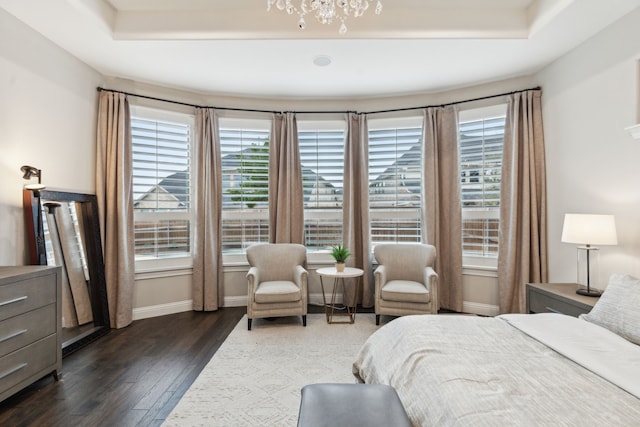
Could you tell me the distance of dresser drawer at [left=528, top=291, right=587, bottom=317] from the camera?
8.31 feet

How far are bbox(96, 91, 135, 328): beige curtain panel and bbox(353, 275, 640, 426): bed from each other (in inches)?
120

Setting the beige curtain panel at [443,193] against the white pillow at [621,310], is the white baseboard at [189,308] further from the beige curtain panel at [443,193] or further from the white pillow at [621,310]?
the white pillow at [621,310]

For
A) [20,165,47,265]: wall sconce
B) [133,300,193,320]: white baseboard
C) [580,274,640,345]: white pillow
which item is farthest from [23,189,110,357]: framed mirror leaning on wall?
[580,274,640,345]: white pillow

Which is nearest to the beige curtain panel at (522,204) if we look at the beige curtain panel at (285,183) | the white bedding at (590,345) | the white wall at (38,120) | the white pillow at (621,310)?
the white pillow at (621,310)

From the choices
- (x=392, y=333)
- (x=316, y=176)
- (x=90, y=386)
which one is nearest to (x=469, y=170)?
(x=316, y=176)

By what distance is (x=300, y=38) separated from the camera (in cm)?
302

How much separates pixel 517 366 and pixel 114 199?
4076 millimetres

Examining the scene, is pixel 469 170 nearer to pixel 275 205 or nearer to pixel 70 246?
pixel 275 205

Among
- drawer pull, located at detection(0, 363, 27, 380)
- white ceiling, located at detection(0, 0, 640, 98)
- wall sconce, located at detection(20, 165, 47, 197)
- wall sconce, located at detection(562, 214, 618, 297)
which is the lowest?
drawer pull, located at detection(0, 363, 27, 380)

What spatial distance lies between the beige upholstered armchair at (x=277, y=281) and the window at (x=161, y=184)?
1.04 m

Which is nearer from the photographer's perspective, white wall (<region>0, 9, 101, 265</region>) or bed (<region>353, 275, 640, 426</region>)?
bed (<region>353, 275, 640, 426</region>)

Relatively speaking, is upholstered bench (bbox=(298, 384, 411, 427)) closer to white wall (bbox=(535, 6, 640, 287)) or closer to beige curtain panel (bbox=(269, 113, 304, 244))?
white wall (bbox=(535, 6, 640, 287))

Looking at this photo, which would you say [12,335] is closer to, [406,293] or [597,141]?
[406,293]

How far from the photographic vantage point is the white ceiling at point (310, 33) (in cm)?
278
